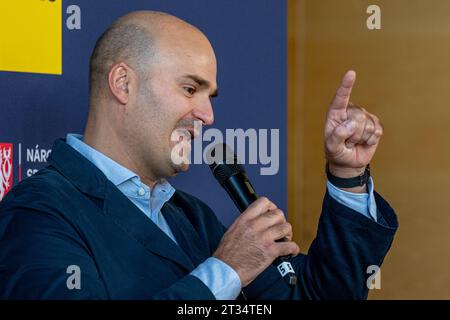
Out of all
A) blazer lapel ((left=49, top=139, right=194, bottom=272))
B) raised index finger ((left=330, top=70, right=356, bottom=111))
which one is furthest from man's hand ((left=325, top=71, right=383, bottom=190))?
blazer lapel ((left=49, top=139, right=194, bottom=272))

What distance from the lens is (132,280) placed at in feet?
4.17

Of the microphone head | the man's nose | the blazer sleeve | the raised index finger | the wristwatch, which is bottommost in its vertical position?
the blazer sleeve

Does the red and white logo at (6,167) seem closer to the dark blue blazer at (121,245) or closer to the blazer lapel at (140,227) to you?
the dark blue blazer at (121,245)

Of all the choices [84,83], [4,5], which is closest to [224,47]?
[84,83]

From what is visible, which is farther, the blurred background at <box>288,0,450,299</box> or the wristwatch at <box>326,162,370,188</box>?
the blurred background at <box>288,0,450,299</box>

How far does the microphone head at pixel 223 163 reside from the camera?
129cm

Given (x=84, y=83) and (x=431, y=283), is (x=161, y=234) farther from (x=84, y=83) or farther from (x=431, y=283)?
(x=431, y=283)

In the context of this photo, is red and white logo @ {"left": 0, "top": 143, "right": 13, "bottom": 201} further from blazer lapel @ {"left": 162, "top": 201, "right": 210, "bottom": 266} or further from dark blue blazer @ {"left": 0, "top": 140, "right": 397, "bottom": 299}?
blazer lapel @ {"left": 162, "top": 201, "right": 210, "bottom": 266}

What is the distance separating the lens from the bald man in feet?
3.97

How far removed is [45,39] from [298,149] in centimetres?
120

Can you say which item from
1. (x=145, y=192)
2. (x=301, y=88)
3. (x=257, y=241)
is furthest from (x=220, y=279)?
(x=301, y=88)

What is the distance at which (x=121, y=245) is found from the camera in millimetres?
1302

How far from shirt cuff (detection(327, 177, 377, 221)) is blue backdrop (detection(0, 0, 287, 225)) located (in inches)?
19.4

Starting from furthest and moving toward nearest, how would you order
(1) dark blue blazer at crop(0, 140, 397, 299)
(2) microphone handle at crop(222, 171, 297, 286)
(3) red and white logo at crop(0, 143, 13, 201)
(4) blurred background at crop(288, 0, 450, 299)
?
1. (4) blurred background at crop(288, 0, 450, 299)
2. (3) red and white logo at crop(0, 143, 13, 201)
3. (2) microphone handle at crop(222, 171, 297, 286)
4. (1) dark blue blazer at crop(0, 140, 397, 299)
